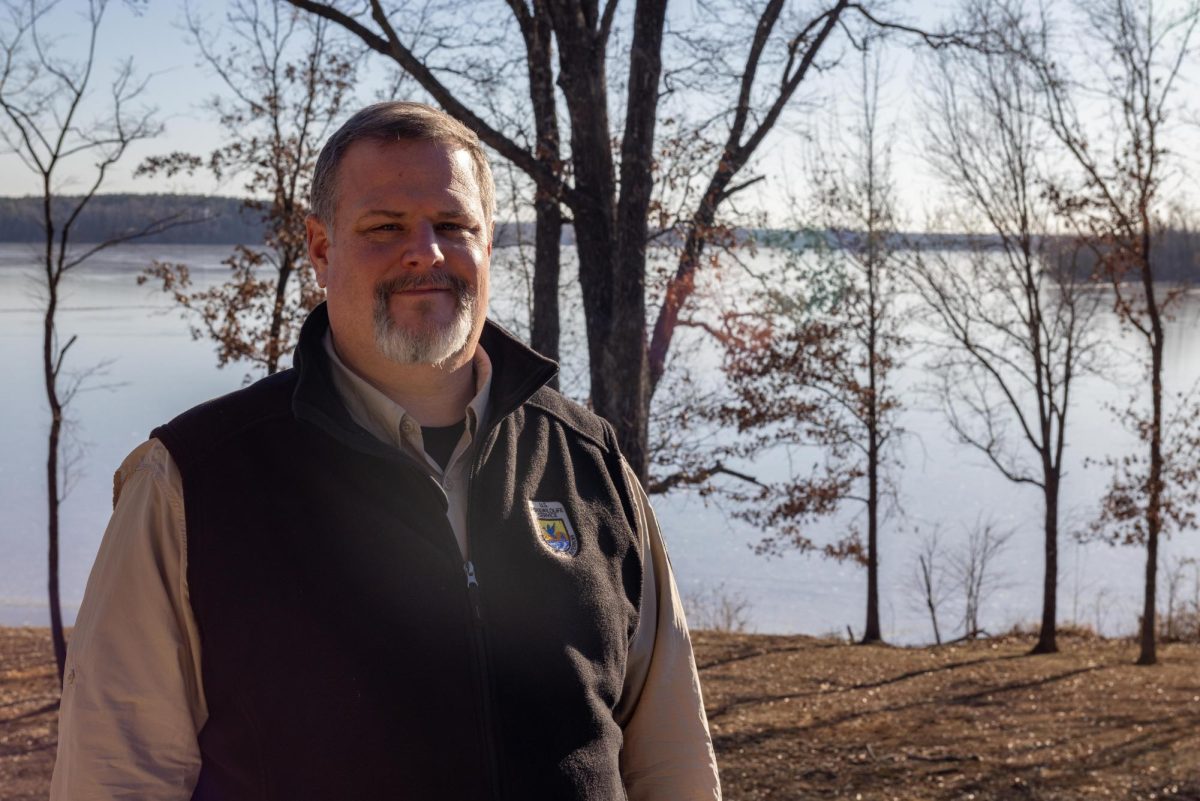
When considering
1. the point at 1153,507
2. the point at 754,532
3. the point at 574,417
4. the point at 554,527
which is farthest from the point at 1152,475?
the point at 754,532

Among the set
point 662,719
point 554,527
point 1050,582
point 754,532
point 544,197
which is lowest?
point 754,532

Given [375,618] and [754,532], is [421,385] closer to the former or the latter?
[375,618]

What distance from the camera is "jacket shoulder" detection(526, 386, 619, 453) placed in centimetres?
234

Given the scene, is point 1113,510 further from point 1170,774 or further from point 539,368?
point 539,368

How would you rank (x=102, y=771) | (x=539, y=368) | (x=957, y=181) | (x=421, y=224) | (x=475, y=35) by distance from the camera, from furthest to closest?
1. (x=957, y=181)
2. (x=475, y=35)
3. (x=539, y=368)
4. (x=421, y=224)
5. (x=102, y=771)

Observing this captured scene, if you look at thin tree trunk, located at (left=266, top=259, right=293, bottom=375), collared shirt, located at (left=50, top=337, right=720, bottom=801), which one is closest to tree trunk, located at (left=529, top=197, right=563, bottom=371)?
thin tree trunk, located at (left=266, top=259, right=293, bottom=375)

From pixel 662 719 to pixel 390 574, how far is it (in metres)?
0.63

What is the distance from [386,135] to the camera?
2.07m

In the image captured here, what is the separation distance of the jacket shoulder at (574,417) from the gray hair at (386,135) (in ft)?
1.22

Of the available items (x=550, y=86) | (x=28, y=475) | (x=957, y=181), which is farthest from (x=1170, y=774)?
(x=28, y=475)

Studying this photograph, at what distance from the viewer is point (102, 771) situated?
1.70 m

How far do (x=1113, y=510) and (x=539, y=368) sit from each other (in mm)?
15006

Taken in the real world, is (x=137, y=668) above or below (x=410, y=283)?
below

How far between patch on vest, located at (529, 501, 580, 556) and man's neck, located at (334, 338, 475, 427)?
233 mm
